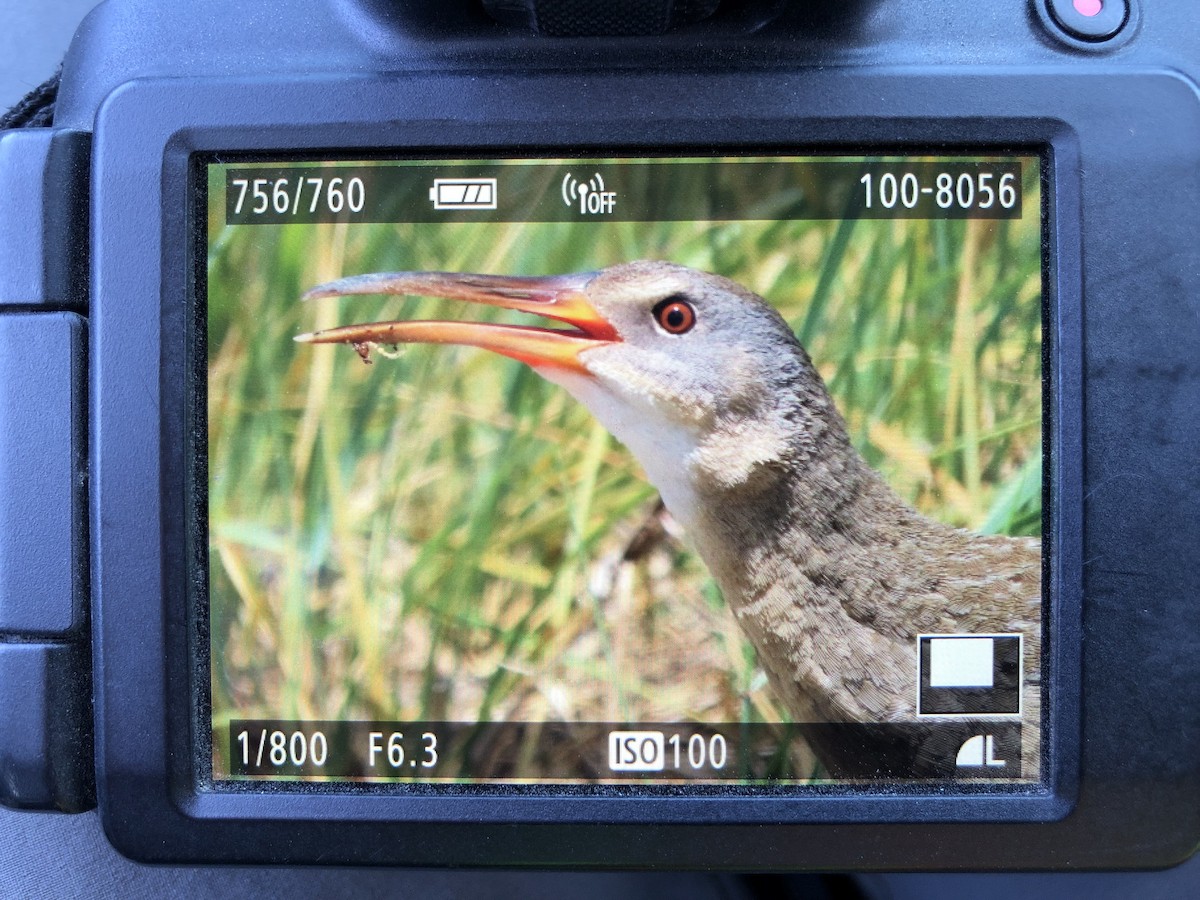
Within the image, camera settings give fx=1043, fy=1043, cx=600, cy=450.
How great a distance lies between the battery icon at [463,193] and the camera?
58 cm

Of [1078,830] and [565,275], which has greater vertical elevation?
[565,275]

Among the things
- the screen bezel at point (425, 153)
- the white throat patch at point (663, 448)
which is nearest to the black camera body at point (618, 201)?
the screen bezel at point (425, 153)

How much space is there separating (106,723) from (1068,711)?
0.54 metres

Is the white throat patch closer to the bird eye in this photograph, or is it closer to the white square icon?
the bird eye

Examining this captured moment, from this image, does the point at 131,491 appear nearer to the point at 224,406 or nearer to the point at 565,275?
the point at 224,406

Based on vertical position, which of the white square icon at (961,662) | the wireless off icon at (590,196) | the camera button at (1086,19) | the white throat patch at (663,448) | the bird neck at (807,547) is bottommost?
the white square icon at (961,662)

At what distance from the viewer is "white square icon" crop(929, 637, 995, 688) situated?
1.89 ft

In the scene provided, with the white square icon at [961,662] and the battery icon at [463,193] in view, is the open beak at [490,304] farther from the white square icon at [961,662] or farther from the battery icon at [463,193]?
the white square icon at [961,662]

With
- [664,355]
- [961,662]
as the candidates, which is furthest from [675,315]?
[961,662]

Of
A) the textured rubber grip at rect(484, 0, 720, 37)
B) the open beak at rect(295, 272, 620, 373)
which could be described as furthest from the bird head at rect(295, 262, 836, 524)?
the textured rubber grip at rect(484, 0, 720, 37)

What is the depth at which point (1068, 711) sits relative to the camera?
57cm

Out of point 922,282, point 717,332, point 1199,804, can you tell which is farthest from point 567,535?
point 1199,804

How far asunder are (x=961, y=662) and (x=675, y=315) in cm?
25

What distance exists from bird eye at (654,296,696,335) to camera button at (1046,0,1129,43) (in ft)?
0.86
